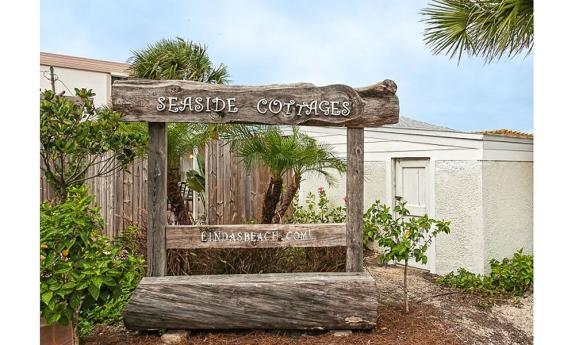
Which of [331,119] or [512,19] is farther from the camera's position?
[512,19]

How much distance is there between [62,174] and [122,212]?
3037mm

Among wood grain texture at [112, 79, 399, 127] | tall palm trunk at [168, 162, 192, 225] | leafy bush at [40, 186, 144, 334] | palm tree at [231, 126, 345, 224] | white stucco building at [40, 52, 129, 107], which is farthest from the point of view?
white stucco building at [40, 52, 129, 107]

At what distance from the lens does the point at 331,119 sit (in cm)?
379

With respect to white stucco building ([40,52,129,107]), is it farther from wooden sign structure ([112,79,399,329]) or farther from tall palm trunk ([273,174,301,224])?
wooden sign structure ([112,79,399,329])

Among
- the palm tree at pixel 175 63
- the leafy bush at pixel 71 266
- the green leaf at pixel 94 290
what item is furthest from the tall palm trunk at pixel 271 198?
the palm tree at pixel 175 63

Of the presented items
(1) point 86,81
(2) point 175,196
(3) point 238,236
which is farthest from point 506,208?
(1) point 86,81

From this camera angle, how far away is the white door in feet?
21.1

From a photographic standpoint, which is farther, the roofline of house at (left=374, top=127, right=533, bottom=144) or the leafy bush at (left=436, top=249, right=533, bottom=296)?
the roofline of house at (left=374, top=127, right=533, bottom=144)

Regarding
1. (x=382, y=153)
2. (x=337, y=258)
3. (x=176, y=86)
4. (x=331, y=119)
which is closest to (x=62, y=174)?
(x=176, y=86)

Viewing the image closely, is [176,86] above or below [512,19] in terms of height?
below

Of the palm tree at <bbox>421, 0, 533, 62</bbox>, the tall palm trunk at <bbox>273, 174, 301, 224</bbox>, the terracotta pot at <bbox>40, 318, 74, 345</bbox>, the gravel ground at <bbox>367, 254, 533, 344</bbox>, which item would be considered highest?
the palm tree at <bbox>421, 0, 533, 62</bbox>

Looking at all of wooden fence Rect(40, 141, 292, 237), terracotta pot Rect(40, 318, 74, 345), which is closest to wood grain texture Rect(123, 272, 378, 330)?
terracotta pot Rect(40, 318, 74, 345)

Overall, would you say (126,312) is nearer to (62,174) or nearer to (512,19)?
(62,174)

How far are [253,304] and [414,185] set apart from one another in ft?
13.0
